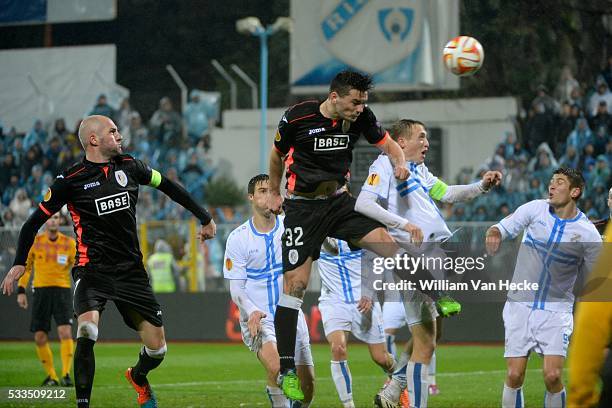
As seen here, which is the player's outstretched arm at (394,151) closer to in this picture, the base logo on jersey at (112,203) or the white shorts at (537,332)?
the white shorts at (537,332)

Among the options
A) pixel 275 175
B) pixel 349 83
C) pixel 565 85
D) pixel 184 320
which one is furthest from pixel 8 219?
pixel 349 83

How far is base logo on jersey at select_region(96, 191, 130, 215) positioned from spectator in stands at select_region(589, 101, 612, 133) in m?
14.6

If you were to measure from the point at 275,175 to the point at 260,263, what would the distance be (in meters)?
1.48

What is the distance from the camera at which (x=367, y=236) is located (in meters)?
7.95

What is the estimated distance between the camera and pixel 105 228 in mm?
8281

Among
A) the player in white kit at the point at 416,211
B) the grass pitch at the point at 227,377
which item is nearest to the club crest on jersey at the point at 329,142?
the player in white kit at the point at 416,211

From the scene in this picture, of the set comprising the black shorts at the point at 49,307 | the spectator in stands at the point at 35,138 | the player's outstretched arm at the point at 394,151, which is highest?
the player's outstretched arm at the point at 394,151

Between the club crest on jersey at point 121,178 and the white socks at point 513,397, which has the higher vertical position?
the club crest on jersey at point 121,178

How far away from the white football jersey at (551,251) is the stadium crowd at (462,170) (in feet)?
33.5

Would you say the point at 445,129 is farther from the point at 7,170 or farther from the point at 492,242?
the point at 492,242

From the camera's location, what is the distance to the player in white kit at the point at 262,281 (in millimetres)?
8836

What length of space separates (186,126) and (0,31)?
6.26m

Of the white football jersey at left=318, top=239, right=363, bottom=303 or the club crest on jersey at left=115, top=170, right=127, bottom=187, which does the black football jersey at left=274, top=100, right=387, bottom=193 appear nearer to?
the club crest on jersey at left=115, top=170, right=127, bottom=187

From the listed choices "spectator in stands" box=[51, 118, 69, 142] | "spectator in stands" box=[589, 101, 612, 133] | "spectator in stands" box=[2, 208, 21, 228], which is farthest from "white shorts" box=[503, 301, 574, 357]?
"spectator in stands" box=[51, 118, 69, 142]
